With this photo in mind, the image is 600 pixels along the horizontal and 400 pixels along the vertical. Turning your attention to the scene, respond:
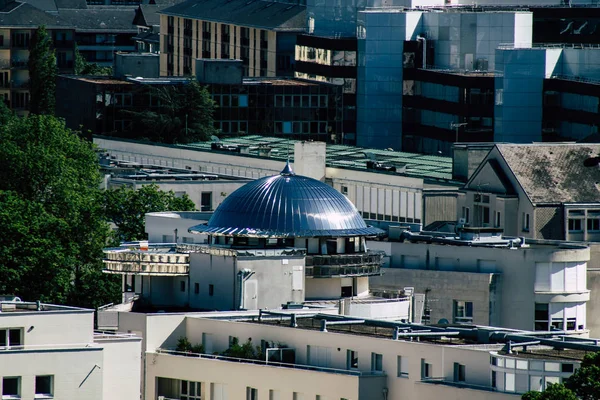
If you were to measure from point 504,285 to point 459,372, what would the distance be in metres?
34.9

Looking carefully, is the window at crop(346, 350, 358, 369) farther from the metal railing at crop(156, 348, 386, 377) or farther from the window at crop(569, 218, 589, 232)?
the window at crop(569, 218, 589, 232)

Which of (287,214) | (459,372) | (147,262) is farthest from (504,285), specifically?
(459,372)

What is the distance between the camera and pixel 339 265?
127000mm

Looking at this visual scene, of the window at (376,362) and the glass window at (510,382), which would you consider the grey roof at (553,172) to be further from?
the glass window at (510,382)

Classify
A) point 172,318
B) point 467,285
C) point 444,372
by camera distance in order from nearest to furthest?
point 444,372 < point 172,318 < point 467,285

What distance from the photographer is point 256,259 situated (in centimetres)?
12281

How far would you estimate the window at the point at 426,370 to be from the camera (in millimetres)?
101500

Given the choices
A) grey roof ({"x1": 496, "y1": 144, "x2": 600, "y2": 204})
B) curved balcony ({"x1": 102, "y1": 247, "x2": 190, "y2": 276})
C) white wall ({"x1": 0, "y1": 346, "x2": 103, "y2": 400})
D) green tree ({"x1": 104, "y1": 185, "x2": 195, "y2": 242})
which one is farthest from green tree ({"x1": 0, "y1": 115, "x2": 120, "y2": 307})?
white wall ({"x1": 0, "y1": 346, "x2": 103, "y2": 400})

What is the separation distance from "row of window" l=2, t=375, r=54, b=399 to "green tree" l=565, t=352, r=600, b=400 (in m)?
22.5

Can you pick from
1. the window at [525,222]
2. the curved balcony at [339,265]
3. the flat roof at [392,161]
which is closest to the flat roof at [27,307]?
the curved balcony at [339,265]

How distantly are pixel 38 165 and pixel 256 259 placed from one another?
55.2 m

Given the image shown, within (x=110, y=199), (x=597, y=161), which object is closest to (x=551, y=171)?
(x=597, y=161)

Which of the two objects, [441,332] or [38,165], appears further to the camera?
[38,165]

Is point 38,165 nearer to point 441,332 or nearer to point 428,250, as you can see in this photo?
point 428,250
